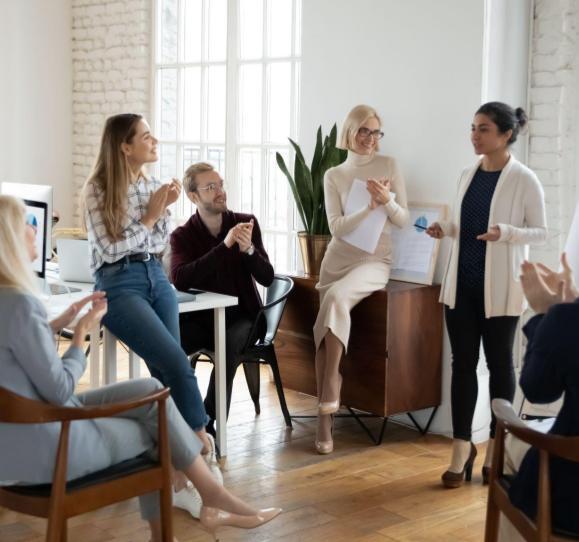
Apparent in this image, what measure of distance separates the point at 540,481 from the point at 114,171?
88.4 inches

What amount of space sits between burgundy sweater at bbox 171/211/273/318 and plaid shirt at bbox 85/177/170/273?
55cm

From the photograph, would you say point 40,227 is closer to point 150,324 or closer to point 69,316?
point 150,324

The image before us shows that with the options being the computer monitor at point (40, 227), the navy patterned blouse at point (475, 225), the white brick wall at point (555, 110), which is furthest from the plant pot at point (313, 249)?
the computer monitor at point (40, 227)

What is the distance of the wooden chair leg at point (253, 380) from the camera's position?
5160 mm

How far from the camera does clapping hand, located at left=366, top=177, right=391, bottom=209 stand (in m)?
4.64

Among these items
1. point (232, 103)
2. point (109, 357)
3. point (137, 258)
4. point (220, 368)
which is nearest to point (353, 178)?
point (220, 368)

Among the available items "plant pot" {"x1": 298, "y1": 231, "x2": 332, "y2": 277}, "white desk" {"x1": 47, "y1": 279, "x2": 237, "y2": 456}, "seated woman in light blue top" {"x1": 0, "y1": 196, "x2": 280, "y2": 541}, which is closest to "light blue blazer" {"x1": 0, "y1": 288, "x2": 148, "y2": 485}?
"seated woman in light blue top" {"x1": 0, "y1": 196, "x2": 280, "y2": 541}

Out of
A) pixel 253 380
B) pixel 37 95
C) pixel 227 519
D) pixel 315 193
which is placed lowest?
pixel 227 519

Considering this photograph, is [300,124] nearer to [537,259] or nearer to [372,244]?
[372,244]

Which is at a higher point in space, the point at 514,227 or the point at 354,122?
the point at 354,122

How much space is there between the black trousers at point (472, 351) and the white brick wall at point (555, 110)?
0.88 metres

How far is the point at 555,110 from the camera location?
4.82 m

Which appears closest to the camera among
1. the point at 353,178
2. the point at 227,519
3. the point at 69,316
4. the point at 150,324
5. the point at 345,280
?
the point at 69,316

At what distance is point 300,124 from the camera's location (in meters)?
5.73
